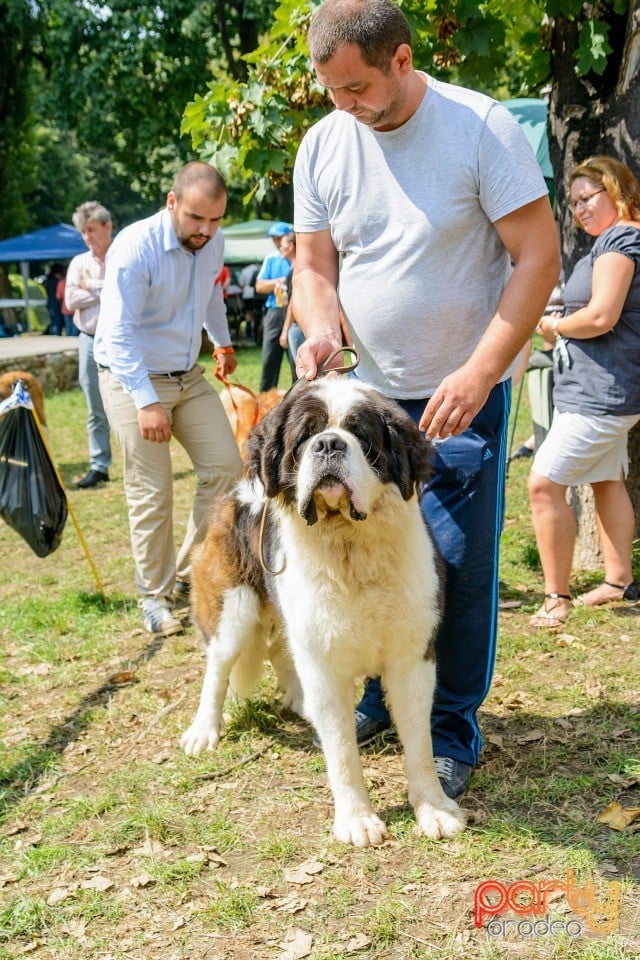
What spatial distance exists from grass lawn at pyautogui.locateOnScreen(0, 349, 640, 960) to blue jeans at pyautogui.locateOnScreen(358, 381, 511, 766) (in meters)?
0.28

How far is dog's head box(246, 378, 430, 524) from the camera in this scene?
110 inches

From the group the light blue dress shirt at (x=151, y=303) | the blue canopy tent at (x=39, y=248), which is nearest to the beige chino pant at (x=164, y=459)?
the light blue dress shirt at (x=151, y=303)

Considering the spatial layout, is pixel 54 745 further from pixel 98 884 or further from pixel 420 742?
pixel 420 742

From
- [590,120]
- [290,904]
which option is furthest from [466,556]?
[590,120]

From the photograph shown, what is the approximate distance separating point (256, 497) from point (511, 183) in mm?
1574

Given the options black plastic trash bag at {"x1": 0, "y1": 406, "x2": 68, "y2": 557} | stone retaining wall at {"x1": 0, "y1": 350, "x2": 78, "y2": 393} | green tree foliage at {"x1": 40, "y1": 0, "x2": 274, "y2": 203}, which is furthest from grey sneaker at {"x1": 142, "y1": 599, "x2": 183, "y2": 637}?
green tree foliage at {"x1": 40, "y1": 0, "x2": 274, "y2": 203}

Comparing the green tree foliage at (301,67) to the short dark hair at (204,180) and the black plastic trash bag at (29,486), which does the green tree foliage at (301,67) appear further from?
the black plastic trash bag at (29,486)

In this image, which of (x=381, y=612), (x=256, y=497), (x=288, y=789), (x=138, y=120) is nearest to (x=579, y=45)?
(x=256, y=497)

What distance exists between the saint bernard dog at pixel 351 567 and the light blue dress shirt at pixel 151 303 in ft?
6.96

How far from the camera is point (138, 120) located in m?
23.0

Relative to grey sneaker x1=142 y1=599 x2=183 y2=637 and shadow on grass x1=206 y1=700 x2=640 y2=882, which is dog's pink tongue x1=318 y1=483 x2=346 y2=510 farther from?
grey sneaker x1=142 y1=599 x2=183 y2=637

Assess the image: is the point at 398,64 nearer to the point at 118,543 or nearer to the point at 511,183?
the point at 511,183

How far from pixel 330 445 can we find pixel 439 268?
0.79 metres

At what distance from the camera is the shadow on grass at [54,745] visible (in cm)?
392
